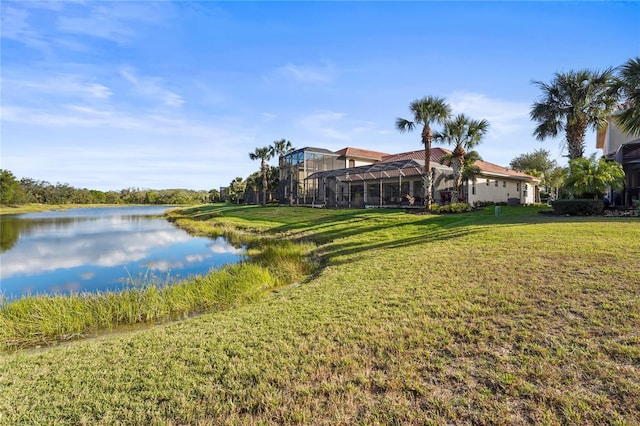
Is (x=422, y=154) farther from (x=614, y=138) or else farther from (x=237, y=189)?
(x=237, y=189)

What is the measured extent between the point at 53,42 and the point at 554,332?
1458 centimetres

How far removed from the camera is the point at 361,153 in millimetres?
38469

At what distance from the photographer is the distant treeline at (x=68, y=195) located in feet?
189

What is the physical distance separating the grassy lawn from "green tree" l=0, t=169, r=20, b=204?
240 feet

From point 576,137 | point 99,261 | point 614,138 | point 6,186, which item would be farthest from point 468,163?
point 6,186

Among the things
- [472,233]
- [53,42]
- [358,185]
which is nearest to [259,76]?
[53,42]

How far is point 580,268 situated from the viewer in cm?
620

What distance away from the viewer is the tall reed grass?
5457 millimetres

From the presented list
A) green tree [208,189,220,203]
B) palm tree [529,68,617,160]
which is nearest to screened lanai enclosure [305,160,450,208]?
palm tree [529,68,617,160]

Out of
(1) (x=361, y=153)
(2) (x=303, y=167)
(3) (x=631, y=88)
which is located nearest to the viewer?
(3) (x=631, y=88)

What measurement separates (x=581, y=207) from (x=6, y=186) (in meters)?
80.2

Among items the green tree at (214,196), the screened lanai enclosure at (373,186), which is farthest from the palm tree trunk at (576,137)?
the green tree at (214,196)

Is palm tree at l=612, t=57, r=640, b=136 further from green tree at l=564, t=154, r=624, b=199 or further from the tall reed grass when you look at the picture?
the tall reed grass

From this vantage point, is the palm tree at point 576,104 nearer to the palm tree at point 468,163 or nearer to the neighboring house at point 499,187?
the palm tree at point 468,163
